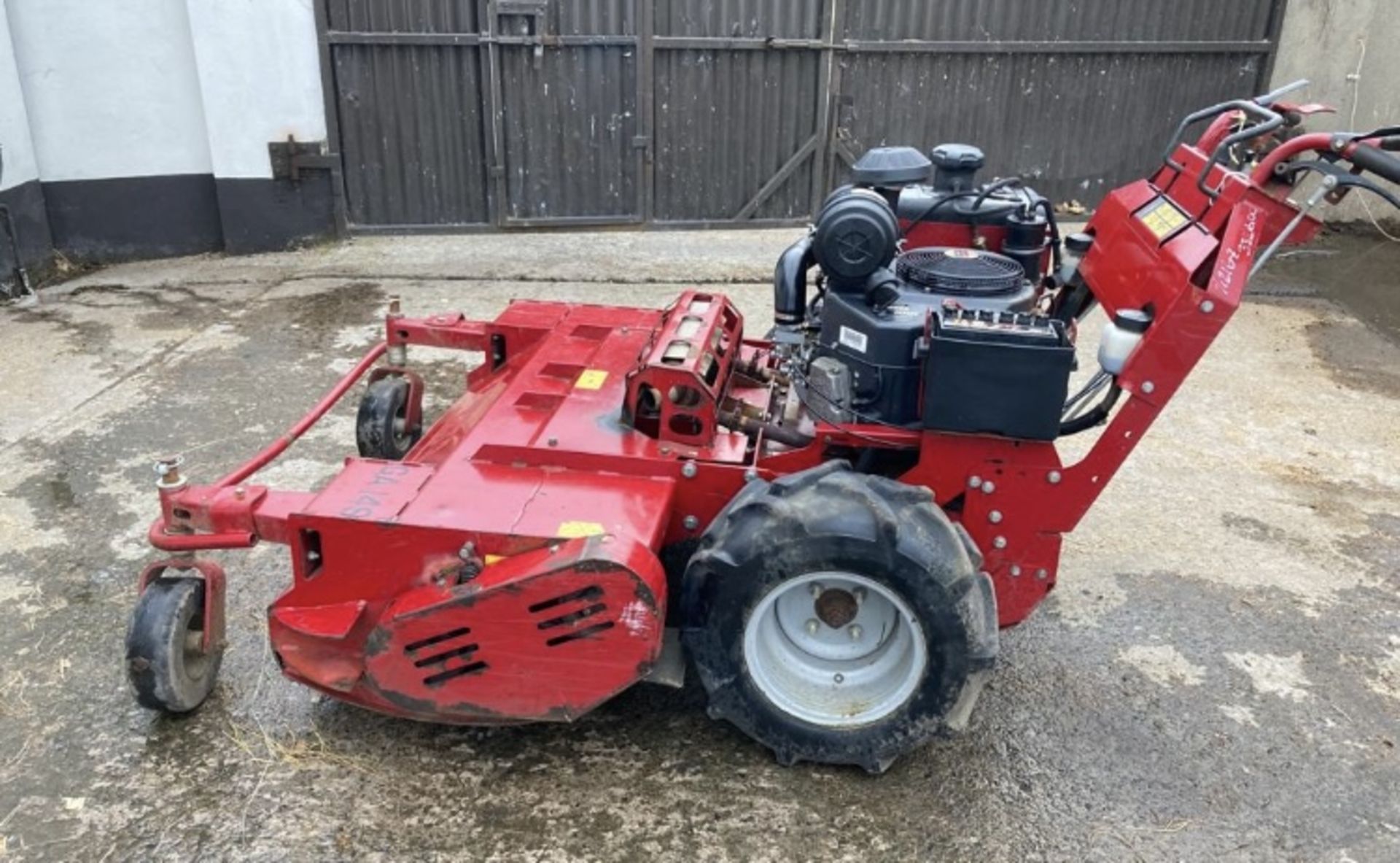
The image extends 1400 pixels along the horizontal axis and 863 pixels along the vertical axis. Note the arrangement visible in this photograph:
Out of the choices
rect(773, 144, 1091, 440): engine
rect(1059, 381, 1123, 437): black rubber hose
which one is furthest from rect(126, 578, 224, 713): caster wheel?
rect(1059, 381, 1123, 437): black rubber hose

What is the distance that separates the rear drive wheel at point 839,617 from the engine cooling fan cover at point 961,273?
0.78 meters

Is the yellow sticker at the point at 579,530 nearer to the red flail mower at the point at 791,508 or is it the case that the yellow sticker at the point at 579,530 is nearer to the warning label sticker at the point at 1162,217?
the red flail mower at the point at 791,508

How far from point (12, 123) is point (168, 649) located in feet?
18.0

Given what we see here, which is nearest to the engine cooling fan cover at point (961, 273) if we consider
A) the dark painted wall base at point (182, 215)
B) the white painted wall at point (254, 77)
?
the white painted wall at point (254, 77)

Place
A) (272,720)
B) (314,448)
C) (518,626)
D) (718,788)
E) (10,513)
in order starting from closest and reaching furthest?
1. (518,626)
2. (718,788)
3. (272,720)
4. (10,513)
5. (314,448)

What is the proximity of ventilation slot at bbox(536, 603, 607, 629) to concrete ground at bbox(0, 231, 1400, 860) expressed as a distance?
492 millimetres

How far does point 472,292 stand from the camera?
7297mm

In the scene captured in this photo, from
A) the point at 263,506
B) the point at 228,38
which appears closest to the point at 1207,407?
the point at 263,506

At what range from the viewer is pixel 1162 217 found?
338 cm

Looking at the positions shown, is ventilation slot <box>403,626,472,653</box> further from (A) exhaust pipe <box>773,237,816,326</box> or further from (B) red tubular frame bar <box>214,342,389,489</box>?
(A) exhaust pipe <box>773,237,816,326</box>

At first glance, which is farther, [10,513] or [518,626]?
[10,513]

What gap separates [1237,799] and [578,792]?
1739 millimetres

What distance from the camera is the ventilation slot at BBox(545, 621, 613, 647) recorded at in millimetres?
2811

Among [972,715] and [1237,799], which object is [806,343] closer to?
[972,715]
